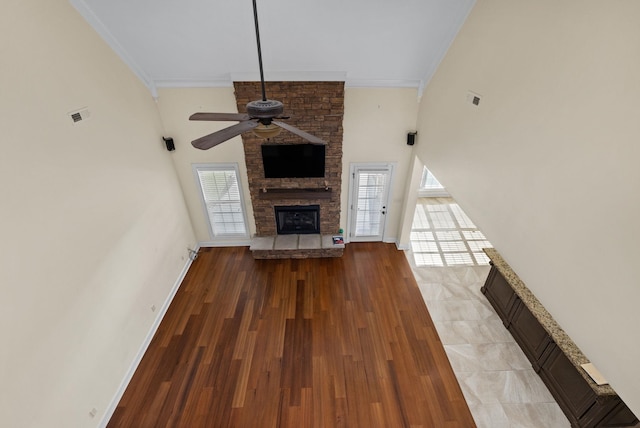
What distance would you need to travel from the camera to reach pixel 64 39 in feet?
9.81

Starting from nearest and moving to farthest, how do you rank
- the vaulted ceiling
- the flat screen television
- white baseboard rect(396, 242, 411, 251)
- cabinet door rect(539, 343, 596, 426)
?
cabinet door rect(539, 343, 596, 426), the vaulted ceiling, the flat screen television, white baseboard rect(396, 242, 411, 251)

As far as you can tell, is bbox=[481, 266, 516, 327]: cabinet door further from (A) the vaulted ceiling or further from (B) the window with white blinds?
(B) the window with white blinds

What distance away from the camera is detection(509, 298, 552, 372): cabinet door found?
373cm

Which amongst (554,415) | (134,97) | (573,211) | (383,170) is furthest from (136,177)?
(554,415)

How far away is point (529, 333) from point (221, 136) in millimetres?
4517

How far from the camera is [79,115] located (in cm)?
312

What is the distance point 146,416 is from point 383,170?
5029 mm

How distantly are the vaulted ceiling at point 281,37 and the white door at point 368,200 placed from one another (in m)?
1.58

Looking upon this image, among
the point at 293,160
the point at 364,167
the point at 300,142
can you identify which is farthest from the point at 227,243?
the point at 364,167

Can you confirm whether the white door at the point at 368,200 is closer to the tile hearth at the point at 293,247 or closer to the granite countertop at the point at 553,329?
the tile hearth at the point at 293,247

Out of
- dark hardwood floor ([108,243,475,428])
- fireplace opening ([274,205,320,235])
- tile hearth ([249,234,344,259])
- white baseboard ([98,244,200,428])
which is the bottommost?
dark hardwood floor ([108,243,475,428])

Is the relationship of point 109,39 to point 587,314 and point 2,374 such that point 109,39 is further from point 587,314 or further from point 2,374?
point 587,314

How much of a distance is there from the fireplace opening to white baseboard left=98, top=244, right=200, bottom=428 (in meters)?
1.98

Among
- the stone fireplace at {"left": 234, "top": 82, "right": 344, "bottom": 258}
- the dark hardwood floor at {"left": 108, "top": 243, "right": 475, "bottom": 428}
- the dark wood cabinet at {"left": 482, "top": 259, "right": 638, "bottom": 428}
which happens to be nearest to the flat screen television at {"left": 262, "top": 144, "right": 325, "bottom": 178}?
the stone fireplace at {"left": 234, "top": 82, "right": 344, "bottom": 258}
